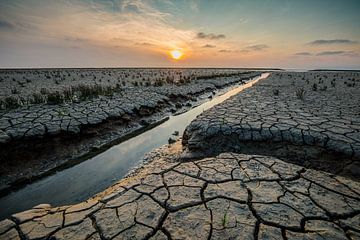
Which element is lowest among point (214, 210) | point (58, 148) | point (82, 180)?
point (82, 180)

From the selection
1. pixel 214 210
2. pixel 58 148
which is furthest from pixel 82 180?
pixel 214 210

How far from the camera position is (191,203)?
90.9 inches

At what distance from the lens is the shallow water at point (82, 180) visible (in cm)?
322

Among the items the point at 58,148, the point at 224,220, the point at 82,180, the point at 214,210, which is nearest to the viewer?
the point at 224,220

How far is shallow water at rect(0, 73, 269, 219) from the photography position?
322cm

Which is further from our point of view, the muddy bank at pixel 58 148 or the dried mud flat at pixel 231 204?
the muddy bank at pixel 58 148

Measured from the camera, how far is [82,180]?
380cm

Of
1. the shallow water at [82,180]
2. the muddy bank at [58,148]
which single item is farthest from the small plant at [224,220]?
the muddy bank at [58,148]

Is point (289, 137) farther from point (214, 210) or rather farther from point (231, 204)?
point (214, 210)

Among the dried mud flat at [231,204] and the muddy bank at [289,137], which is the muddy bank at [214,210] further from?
the muddy bank at [289,137]

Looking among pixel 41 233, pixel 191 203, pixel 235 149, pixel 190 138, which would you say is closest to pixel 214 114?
pixel 190 138

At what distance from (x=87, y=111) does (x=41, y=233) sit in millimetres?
4763

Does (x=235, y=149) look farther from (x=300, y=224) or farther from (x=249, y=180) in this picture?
(x=300, y=224)

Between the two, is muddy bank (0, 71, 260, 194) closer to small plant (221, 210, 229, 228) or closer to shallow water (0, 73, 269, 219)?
shallow water (0, 73, 269, 219)
